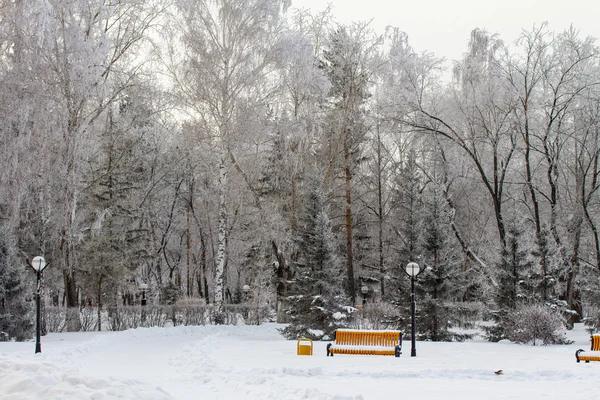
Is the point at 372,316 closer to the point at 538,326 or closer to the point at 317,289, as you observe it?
the point at 317,289

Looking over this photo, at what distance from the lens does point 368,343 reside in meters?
14.8

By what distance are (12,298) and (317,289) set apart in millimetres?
9289

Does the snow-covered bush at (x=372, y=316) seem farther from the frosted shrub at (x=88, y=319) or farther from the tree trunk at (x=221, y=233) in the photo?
the frosted shrub at (x=88, y=319)

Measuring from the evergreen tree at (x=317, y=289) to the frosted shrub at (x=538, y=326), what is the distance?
5.40 m

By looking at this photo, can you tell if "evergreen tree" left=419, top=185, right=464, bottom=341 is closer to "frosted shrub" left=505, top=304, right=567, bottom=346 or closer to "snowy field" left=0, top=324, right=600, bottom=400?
"snowy field" left=0, top=324, right=600, bottom=400

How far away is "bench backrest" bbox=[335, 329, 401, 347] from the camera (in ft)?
47.9

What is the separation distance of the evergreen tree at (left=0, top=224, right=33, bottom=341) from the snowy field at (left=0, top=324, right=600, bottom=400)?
92cm

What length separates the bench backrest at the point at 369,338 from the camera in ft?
47.9

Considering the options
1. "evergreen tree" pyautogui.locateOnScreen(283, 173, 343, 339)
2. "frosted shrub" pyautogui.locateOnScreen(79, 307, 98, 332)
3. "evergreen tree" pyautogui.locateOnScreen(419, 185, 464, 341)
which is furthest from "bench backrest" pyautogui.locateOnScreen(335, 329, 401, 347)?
"frosted shrub" pyautogui.locateOnScreen(79, 307, 98, 332)

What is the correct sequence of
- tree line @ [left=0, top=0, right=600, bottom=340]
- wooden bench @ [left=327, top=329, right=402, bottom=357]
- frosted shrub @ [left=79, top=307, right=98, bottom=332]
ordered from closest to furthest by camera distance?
wooden bench @ [left=327, top=329, right=402, bottom=357], tree line @ [left=0, top=0, right=600, bottom=340], frosted shrub @ [left=79, top=307, right=98, bottom=332]

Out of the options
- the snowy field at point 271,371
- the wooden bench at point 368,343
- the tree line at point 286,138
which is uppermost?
the tree line at point 286,138

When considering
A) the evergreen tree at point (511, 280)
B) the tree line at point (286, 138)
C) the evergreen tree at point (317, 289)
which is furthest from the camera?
the evergreen tree at point (317, 289)

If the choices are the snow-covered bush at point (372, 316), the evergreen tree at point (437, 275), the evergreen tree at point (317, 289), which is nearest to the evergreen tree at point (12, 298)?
the evergreen tree at point (317, 289)

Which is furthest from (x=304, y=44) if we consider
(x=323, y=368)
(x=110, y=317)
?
(x=323, y=368)
